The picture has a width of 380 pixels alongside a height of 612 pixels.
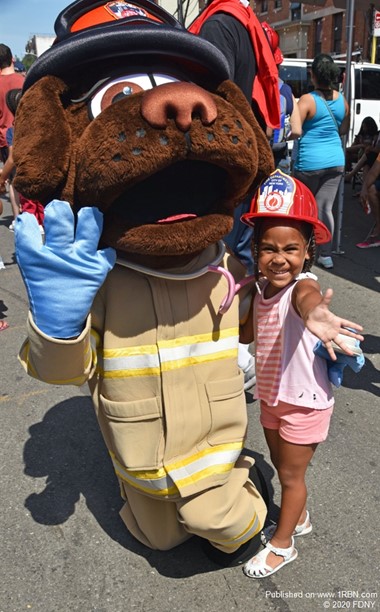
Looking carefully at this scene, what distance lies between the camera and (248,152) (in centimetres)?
160

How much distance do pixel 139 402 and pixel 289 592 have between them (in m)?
0.84

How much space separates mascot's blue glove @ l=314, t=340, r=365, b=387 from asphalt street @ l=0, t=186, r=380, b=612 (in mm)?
726

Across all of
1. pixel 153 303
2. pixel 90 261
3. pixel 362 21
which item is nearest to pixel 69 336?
pixel 90 261

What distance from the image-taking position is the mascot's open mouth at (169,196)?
1563 millimetres

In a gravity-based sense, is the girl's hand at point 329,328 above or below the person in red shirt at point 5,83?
below

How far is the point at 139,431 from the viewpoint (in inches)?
70.7

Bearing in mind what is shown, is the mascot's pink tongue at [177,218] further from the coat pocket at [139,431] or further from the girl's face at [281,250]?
the coat pocket at [139,431]

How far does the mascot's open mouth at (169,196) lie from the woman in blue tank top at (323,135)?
11.3 ft

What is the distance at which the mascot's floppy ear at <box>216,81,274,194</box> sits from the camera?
5.59 ft

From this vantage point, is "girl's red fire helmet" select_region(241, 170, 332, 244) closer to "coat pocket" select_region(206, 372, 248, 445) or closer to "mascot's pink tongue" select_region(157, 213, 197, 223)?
"mascot's pink tongue" select_region(157, 213, 197, 223)

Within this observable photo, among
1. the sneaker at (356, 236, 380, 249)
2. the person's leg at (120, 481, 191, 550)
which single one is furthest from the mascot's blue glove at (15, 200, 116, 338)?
the sneaker at (356, 236, 380, 249)

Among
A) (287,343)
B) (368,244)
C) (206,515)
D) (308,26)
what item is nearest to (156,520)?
(206,515)

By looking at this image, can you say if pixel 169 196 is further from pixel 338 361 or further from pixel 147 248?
pixel 338 361

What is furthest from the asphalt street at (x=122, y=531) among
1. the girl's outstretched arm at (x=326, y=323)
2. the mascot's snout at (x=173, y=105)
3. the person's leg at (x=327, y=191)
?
the person's leg at (x=327, y=191)
